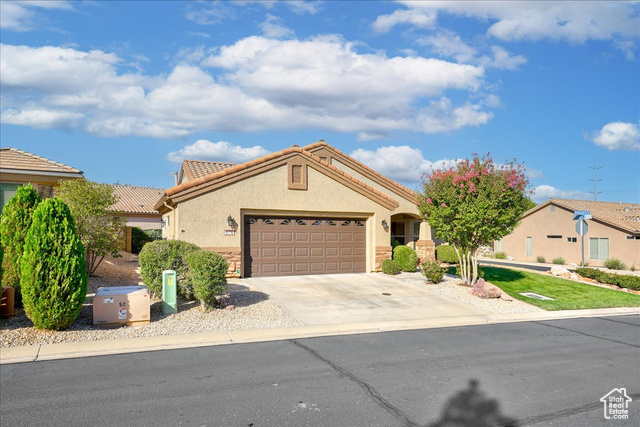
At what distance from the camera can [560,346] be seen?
29.8 ft

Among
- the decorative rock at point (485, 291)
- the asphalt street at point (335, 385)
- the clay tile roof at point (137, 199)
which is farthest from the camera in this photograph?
the clay tile roof at point (137, 199)

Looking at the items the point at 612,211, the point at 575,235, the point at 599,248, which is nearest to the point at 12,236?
the point at 599,248

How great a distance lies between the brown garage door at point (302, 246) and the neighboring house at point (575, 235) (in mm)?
21233

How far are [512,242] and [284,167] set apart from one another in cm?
2833

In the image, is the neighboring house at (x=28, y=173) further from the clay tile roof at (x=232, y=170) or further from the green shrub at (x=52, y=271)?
the green shrub at (x=52, y=271)

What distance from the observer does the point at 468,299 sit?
45.4 ft

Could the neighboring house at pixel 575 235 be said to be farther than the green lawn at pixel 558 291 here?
Yes

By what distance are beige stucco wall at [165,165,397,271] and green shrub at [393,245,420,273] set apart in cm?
72

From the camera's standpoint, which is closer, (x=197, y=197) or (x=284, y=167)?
(x=197, y=197)

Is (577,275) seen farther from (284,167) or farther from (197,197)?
(197,197)

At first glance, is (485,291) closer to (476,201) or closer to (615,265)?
(476,201)

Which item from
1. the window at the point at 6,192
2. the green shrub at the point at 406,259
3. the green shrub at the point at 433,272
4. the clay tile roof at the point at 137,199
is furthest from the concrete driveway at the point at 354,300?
the clay tile roof at the point at 137,199

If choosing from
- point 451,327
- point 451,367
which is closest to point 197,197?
point 451,327

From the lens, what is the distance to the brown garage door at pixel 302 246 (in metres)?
17.1
